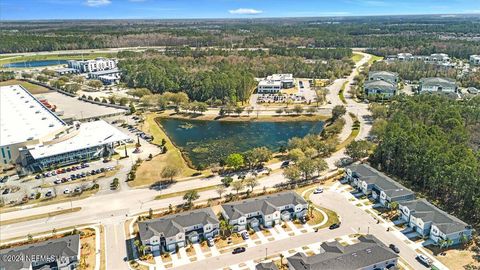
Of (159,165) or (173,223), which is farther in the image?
(159,165)

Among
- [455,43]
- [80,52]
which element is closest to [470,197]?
[455,43]

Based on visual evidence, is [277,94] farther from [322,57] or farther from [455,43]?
[455,43]

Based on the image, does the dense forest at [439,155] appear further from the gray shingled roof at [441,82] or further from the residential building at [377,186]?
the gray shingled roof at [441,82]

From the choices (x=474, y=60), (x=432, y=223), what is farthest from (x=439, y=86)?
(x=432, y=223)

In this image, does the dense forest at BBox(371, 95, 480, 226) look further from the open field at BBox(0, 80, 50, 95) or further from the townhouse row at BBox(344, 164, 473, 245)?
the open field at BBox(0, 80, 50, 95)

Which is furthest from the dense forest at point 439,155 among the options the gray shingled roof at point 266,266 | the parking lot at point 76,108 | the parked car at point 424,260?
the parking lot at point 76,108

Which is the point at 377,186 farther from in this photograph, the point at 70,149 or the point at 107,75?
the point at 107,75
